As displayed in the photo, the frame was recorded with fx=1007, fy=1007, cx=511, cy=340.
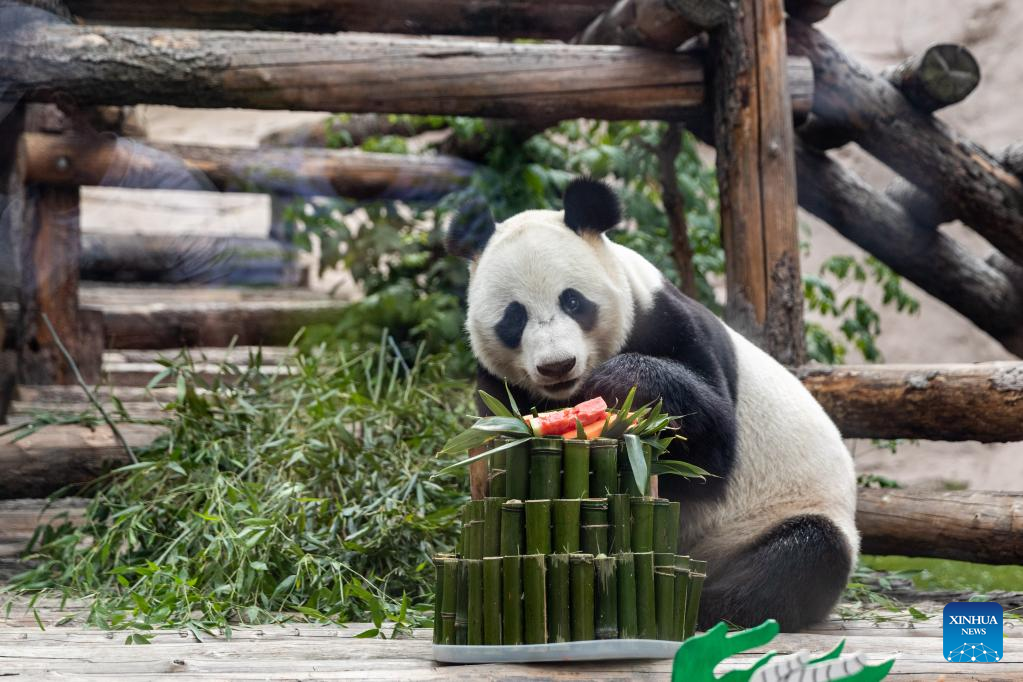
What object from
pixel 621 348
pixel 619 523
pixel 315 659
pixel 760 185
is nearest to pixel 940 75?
pixel 760 185

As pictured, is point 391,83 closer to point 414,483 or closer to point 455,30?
point 455,30

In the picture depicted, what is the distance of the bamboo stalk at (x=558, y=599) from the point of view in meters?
2.20

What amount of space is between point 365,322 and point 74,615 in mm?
3478

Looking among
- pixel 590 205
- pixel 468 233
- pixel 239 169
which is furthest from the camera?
pixel 239 169

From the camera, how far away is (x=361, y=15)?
5305mm

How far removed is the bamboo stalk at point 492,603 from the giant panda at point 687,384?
73 cm

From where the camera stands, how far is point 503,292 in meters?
3.05

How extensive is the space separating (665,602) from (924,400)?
88.8 inches

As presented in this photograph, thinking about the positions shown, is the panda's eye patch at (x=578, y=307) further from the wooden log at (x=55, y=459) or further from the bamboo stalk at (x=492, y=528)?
the wooden log at (x=55, y=459)

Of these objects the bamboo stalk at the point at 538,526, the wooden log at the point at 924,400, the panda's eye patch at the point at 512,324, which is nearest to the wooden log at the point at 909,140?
the wooden log at the point at 924,400

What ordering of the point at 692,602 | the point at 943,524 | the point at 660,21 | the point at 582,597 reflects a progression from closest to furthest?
the point at 582,597 < the point at 692,602 < the point at 943,524 < the point at 660,21

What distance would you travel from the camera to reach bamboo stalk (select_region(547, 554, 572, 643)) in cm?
220

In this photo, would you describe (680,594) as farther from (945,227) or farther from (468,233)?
(945,227)

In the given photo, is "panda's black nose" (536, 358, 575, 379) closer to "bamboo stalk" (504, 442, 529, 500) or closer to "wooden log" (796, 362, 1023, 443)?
"bamboo stalk" (504, 442, 529, 500)
